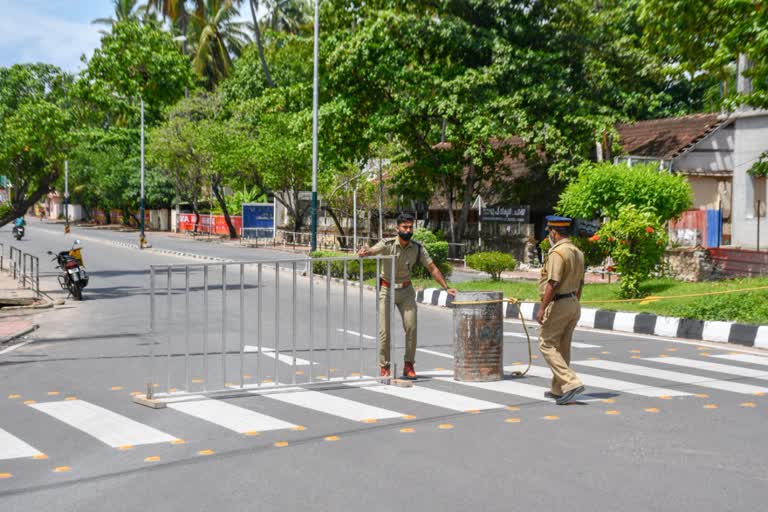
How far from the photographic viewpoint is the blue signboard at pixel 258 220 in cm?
5078

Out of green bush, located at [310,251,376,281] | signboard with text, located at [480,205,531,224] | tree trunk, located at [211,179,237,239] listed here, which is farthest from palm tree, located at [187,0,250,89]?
green bush, located at [310,251,376,281]

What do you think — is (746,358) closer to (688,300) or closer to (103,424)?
(688,300)

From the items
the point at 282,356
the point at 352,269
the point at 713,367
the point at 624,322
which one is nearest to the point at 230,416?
the point at 282,356

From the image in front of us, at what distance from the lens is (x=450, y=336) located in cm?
1452

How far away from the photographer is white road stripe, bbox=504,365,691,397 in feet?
30.2

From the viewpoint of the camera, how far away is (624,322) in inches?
611

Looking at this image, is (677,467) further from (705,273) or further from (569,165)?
(569,165)

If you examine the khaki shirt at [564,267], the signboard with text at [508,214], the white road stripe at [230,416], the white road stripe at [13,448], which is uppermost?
the signboard with text at [508,214]

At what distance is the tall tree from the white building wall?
58.9 feet

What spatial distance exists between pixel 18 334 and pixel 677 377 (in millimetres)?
10167

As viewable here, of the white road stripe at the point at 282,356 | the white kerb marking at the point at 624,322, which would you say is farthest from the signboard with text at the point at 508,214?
the white road stripe at the point at 282,356

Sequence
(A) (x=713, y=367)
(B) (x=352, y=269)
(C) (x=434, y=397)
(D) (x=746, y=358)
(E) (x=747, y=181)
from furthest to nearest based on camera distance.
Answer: (E) (x=747, y=181) < (B) (x=352, y=269) < (D) (x=746, y=358) < (A) (x=713, y=367) < (C) (x=434, y=397)

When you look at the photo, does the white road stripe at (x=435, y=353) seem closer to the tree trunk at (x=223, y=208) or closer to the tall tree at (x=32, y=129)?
the tall tree at (x=32, y=129)

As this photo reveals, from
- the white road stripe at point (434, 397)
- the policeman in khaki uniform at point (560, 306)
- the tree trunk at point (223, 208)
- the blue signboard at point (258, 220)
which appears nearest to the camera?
the white road stripe at point (434, 397)
